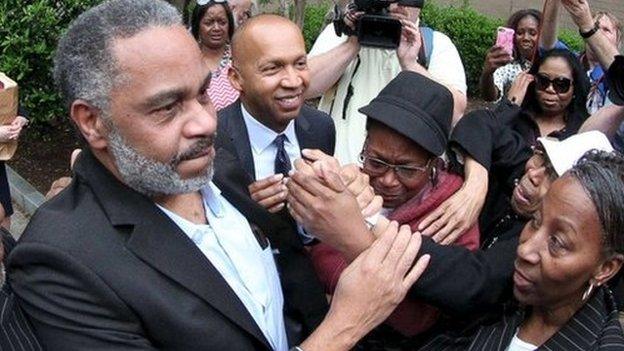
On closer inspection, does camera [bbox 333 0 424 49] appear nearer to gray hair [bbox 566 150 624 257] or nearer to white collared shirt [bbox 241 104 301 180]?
white collared shirt [bbox 241 104 301 180]

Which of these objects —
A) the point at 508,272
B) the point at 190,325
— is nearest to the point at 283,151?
the point at 508,272

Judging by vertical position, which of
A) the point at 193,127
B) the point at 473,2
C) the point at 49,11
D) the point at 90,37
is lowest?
the point at 473,2

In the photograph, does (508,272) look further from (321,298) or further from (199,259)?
(199,259)

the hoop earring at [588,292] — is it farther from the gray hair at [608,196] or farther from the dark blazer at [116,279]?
the dark blazer at [116,279]

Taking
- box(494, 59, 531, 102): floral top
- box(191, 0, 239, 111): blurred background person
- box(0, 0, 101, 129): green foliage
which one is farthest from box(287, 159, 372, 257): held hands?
box(0, 0, 101, 129): green foliage

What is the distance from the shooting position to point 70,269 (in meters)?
1.62

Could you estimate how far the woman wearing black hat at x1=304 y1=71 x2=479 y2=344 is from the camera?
2303 millimetres

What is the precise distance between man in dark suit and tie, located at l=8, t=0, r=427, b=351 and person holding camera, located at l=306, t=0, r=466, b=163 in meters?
1.58

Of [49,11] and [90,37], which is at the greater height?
[90,37]

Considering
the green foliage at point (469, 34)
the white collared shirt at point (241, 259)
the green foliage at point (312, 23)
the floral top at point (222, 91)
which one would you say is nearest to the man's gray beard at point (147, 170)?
the white collared shirt at point (241, 259)

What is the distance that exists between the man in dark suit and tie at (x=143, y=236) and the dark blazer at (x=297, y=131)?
2.71ft

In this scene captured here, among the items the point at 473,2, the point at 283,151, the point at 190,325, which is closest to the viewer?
the point at 190,325

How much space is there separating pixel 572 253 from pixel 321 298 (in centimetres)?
78

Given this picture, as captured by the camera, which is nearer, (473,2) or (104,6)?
(104,6)
